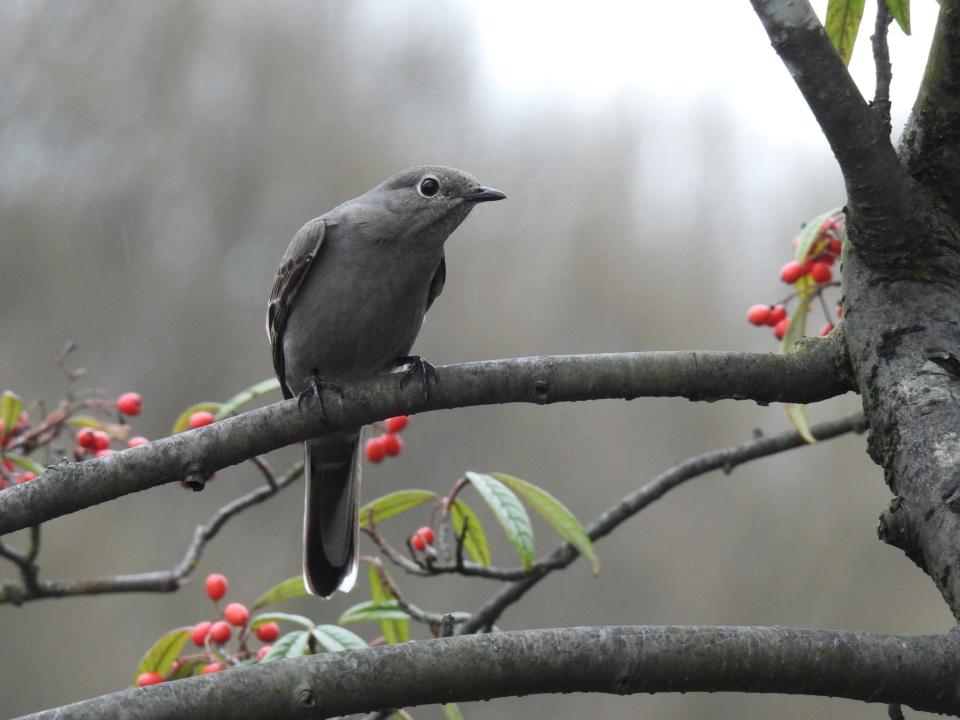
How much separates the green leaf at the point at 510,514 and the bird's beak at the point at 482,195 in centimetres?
88

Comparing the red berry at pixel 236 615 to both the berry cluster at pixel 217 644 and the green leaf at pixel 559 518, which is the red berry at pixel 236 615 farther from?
the green leaf at pixel 559 518

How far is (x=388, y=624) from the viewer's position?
3449 mm

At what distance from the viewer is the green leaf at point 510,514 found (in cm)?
320

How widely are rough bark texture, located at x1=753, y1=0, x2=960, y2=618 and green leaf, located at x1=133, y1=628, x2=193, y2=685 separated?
2.27 metres

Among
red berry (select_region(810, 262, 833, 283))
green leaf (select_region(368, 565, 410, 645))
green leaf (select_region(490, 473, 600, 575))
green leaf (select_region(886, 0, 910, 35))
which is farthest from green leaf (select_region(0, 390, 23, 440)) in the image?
green leaf (select_region(886, 0, 910, 35))

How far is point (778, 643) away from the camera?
156 centimetres

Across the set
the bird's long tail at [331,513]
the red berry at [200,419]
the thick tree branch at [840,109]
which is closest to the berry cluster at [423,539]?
the bird's long tail at [331,513]

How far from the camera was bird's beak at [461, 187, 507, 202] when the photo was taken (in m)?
3.34

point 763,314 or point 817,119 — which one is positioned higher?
point 817,119

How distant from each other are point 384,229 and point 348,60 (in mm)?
4939

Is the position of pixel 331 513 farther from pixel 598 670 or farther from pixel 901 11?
pixel 901 11

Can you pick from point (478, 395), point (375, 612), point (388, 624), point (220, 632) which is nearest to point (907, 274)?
point (478, 395)

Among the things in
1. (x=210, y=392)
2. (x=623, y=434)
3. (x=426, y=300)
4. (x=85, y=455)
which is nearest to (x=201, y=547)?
(x=85, y=455)

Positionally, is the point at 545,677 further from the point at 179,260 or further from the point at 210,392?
the point at 179,260
